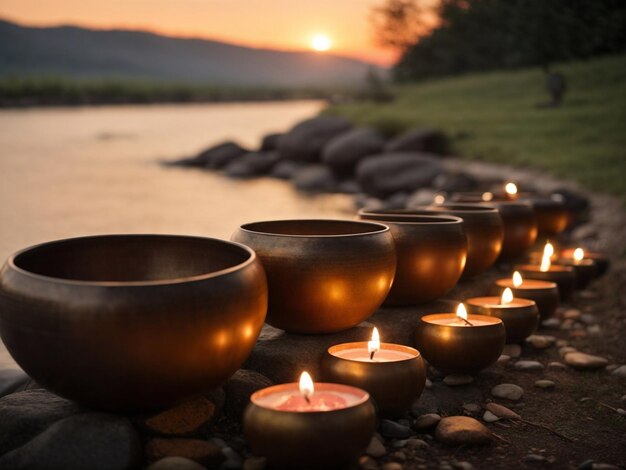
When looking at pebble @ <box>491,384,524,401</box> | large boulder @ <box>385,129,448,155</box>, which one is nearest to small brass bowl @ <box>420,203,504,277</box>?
Answer: pebble @ <box>491,384,524,401</box>

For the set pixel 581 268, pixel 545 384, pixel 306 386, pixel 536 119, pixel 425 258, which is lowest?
pixel 545 384

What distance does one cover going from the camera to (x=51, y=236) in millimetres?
8922

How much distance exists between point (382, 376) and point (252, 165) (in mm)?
14727

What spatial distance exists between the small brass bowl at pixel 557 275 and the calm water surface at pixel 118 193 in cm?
313

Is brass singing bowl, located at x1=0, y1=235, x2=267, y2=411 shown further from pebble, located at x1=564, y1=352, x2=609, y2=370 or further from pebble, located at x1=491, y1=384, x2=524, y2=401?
pebble, located at x1=564, y1=352, x2=609, y2=370

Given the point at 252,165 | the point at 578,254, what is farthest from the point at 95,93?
the point at 578,254

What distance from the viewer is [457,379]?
11.0ft

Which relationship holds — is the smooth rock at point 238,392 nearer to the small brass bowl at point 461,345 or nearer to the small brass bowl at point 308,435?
the small brass bowl at point 308,435

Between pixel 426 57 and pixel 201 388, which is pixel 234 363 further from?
pixel 426 57

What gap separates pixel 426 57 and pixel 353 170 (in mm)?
31886

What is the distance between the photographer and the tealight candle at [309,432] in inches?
88.0

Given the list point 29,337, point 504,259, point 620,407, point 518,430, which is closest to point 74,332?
point 29,337

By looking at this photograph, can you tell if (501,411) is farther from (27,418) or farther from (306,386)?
(27,418)

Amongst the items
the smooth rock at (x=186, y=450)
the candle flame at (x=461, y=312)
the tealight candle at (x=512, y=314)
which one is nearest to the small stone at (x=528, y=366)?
the tealight candle at (x=512, y=314)
